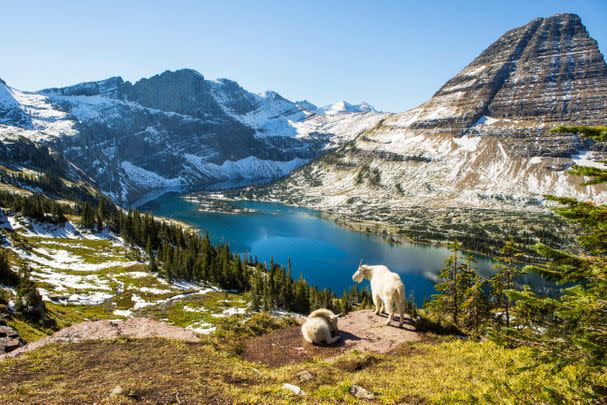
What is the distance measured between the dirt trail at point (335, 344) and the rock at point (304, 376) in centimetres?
348

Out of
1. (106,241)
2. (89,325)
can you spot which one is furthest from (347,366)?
(106,241)

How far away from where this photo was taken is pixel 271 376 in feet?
54.7

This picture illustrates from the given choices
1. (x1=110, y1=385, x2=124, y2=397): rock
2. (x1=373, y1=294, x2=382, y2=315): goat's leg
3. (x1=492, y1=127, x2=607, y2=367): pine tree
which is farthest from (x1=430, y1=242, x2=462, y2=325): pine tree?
(x1=110, y1=385, x2=124, y2=397): rock

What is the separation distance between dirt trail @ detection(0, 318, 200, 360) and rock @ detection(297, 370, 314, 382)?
10039 millimetres

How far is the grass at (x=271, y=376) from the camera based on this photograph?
43.8 feet

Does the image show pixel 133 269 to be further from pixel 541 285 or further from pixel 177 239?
pixel 541 285

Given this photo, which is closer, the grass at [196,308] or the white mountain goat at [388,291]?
the white mountain goat at [388,291]

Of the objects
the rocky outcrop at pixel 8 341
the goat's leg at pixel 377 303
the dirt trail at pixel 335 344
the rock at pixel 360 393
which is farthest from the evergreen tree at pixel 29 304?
the rock at pixel 360 393

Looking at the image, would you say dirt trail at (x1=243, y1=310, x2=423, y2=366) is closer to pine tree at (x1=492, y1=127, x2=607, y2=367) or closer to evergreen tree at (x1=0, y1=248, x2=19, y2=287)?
pine tree at (x1=492, y1=127, x2=607, y2=367)

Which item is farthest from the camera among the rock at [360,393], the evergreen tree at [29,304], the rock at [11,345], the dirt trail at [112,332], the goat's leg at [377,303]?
the evergreen tree at [29,304]

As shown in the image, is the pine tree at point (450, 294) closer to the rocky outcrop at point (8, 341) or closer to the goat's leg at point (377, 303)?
the goat's leg at point (377, 303)

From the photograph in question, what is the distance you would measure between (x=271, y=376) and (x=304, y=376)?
157 centimetres

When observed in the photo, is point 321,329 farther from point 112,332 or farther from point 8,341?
point 8,341

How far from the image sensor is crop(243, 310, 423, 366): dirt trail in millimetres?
21156
